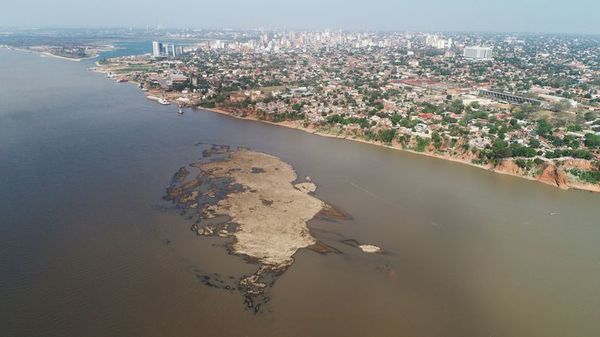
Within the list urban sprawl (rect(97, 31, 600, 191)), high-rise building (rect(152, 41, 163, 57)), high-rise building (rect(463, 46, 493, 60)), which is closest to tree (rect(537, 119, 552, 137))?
urban sprawl (rect(97, 31, 600, 191))

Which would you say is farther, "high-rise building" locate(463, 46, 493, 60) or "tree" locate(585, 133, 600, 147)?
"high-rise building" locate(463, 46, 493, 60)

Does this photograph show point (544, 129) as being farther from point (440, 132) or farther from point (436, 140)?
point (436, 140)

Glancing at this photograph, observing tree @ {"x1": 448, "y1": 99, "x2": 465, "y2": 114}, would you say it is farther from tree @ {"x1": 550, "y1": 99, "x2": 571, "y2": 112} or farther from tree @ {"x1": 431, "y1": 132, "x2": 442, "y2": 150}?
tree @ {"x1": 431, "y1": 132, "x2": 442, "y2": 150}

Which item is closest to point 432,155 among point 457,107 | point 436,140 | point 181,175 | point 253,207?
point 436,140

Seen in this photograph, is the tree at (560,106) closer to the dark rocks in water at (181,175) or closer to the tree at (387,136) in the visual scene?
the tree at (387,136)

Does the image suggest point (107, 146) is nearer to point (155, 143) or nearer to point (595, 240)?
point (155, 143)

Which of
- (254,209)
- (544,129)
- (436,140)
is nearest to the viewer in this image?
(254,209)
